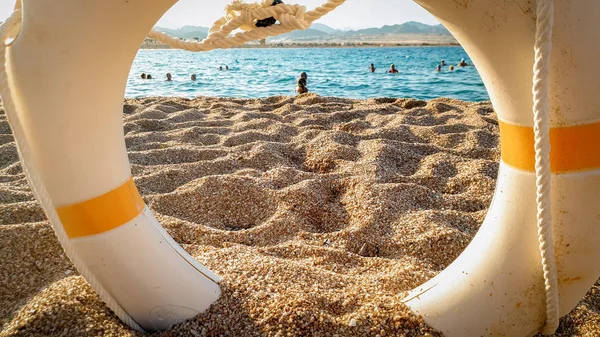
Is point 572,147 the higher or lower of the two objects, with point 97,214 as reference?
higher

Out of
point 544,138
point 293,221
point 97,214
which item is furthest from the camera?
point 293,221

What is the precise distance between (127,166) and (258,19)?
0.55m

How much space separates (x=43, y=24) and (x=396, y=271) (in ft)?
4.47

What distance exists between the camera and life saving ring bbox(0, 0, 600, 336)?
94 centimetres

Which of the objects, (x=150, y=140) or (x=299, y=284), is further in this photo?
(x=150, y=140)

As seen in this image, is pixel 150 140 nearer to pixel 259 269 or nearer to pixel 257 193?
pixel 257 193

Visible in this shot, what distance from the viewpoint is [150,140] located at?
362 centimetres

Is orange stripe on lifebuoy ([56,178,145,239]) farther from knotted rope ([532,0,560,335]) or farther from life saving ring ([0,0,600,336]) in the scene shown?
knotted rope ([532,0,560,335])

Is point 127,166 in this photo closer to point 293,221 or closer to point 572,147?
point 293,221

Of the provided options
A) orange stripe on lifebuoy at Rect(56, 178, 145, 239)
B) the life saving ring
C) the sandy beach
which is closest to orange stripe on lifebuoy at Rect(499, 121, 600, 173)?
the life saving ring

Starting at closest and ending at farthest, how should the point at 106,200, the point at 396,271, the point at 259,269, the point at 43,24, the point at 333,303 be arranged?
the point at 43,24, the point at 106,200, the point at 333,303, the point at 259,269, the point at 396,271

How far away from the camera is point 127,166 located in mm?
1164

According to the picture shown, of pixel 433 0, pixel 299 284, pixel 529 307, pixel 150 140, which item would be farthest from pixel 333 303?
pixel 150 140

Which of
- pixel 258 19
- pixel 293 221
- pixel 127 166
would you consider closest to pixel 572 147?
pixel 258 19
